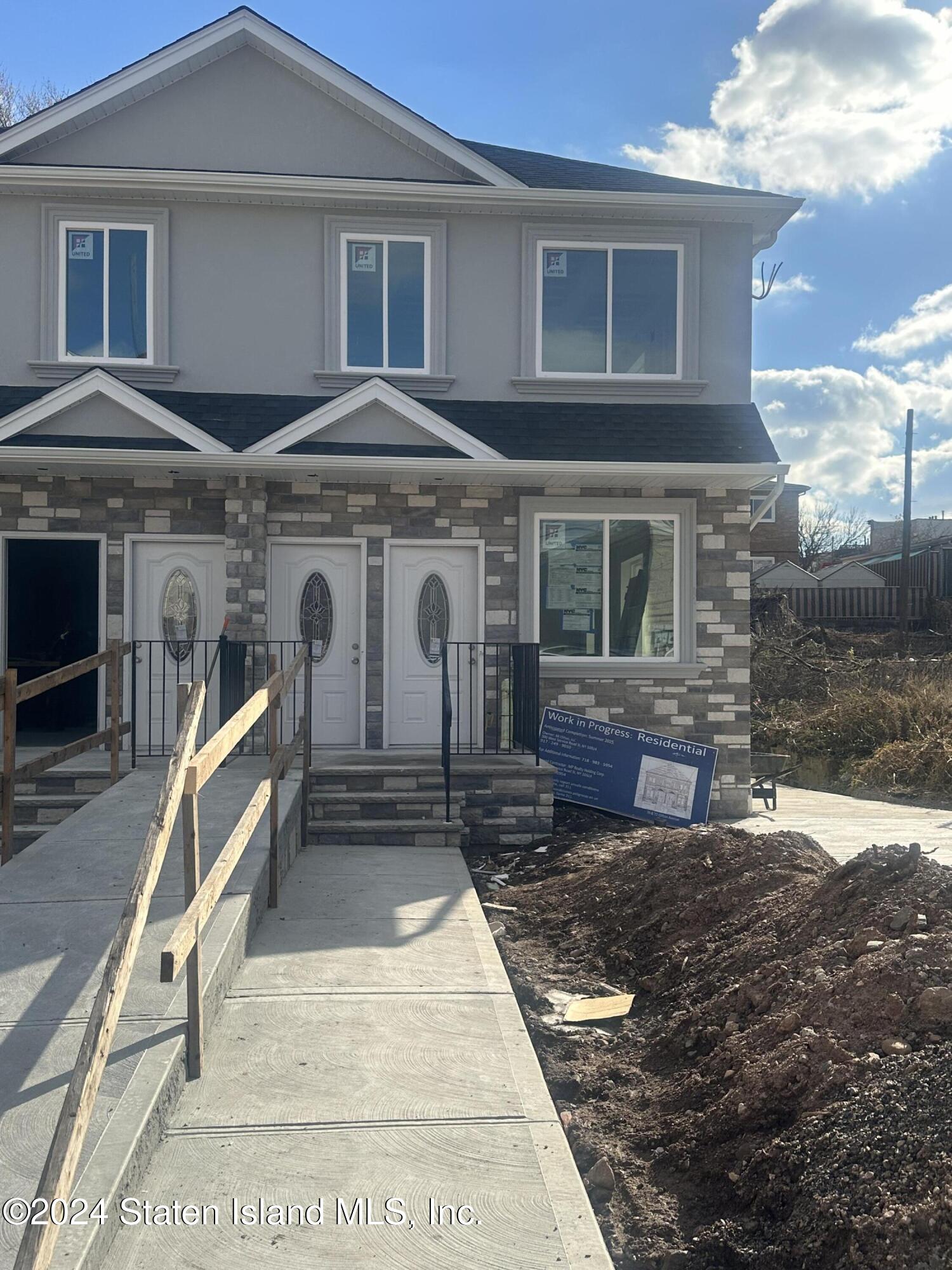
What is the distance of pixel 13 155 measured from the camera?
10469 mm

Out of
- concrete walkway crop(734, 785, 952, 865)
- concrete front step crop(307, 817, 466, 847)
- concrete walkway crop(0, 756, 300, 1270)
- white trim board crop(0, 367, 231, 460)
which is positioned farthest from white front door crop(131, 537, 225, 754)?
concrete walkway crop(734, 785, 952, 865)

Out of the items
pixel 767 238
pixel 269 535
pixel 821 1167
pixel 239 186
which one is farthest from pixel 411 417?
pixel 821 1167

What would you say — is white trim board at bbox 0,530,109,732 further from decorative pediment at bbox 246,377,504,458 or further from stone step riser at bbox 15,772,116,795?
decorative pediment at bbox 246,377,504,458

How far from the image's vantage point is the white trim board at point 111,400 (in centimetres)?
912

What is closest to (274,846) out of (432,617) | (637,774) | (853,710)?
(637,774)

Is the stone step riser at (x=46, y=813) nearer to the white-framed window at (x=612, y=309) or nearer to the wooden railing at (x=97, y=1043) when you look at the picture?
the wooden railing at (x=97, y=1043)

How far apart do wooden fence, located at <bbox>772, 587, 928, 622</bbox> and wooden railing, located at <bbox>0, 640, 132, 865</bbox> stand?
25.3m

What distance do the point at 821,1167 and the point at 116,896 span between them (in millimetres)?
3558

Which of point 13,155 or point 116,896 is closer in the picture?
point 116,896

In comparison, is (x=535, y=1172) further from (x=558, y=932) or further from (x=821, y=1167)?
(x=558, y=932)

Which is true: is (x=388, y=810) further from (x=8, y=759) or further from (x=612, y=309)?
(x=612, y=309)

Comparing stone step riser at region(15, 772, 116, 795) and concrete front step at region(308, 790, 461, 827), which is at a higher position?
stone step riser at region(15, 772, 116, 795)

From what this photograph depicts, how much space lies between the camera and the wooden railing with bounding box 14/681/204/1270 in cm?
230

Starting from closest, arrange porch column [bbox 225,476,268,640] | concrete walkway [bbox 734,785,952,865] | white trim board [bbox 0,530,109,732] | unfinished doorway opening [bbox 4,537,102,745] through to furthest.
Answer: concrete walkway [bbox 734,785,952,865]
porch column [bbox 225,476,268,640]
white trim board [bbox 0,530,109,732]
unfinished doorway opening [bbox 4,537,102,745]
